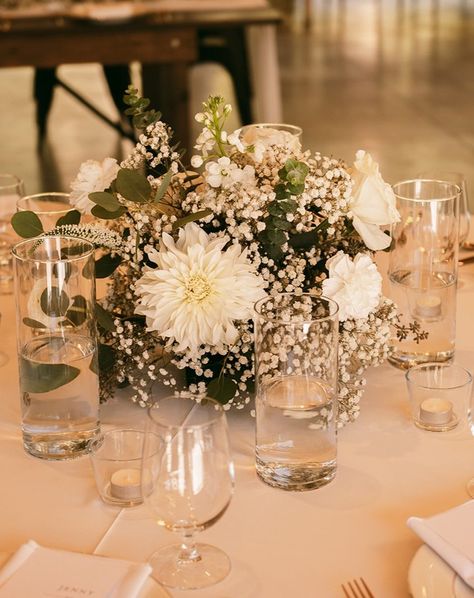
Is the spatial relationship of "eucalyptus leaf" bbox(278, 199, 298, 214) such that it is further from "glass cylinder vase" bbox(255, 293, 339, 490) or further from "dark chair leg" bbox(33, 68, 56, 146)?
"dark chair leg" bbox(33, 68, 56, 146)

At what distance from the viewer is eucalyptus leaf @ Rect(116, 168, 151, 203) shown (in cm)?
143

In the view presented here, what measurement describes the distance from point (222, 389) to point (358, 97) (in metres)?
5.70

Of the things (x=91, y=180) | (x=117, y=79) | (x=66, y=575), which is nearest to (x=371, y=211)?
(x=91, y=180)

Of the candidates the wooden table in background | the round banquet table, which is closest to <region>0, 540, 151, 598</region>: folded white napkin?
the round banquet table

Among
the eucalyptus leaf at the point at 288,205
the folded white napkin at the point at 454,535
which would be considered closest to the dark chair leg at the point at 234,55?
the eucalyptus leaf at the point at 288,205

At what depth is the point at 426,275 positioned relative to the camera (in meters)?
1.64

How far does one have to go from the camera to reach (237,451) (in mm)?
1412

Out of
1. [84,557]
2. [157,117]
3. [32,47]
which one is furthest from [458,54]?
[84,557]

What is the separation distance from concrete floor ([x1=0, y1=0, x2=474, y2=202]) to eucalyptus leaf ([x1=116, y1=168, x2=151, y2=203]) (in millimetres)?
3813

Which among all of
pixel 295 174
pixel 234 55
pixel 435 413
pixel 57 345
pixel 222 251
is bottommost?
pixel 435 413

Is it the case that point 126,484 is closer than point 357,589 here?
No

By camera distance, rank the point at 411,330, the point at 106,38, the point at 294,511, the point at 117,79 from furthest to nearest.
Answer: the point at 117,79, the point at 106,38, the point at 411,330, the point at 294,511

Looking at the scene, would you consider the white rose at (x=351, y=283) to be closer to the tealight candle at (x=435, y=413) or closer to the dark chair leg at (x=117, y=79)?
the tealight candle at (x=435, y=413)

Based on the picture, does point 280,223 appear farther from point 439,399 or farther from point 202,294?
point 439,399
